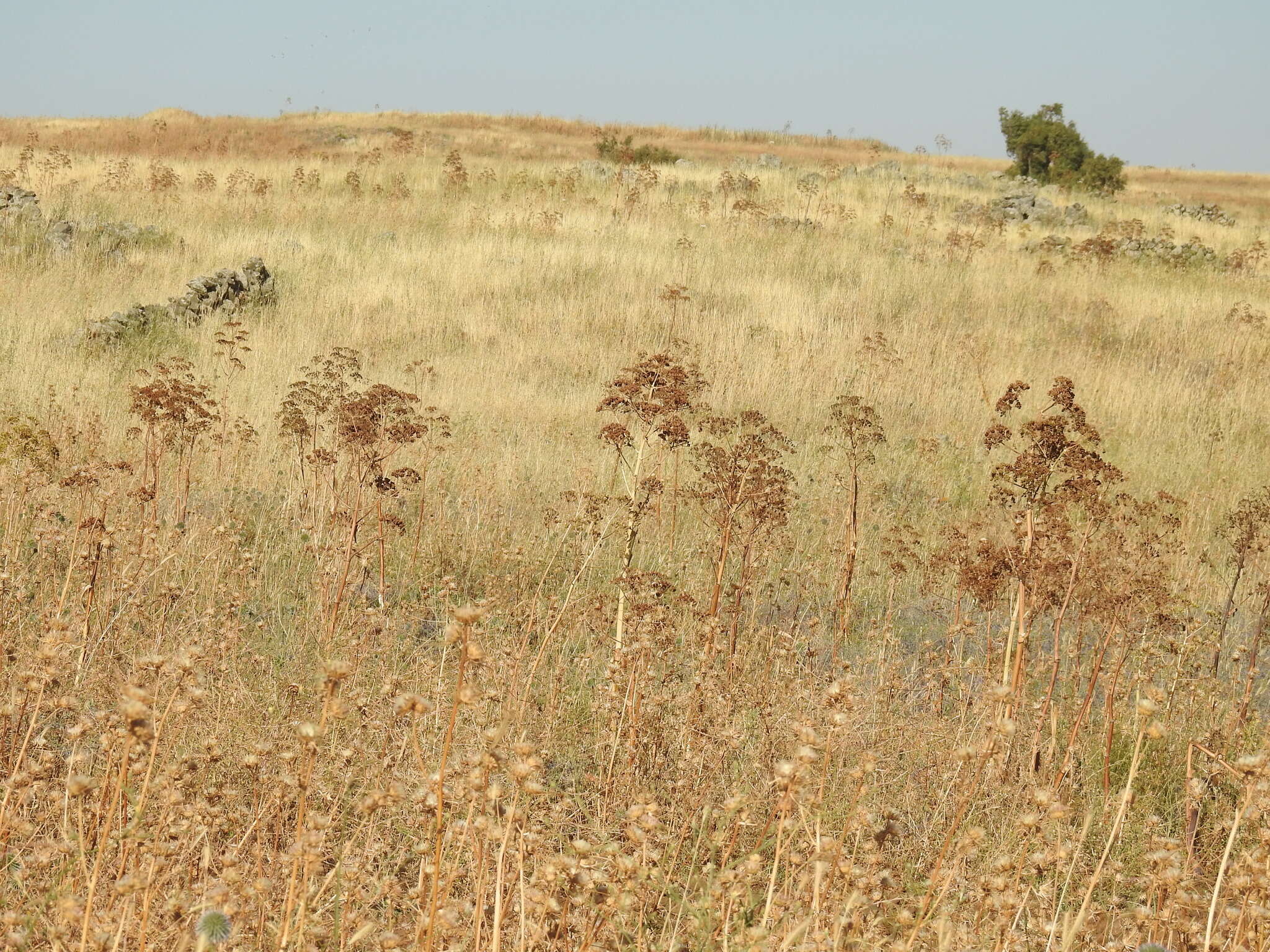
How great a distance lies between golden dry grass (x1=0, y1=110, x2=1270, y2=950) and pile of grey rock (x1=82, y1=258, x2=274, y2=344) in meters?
0.28

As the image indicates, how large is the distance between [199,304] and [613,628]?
835 cm

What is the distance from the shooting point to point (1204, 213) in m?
24.2

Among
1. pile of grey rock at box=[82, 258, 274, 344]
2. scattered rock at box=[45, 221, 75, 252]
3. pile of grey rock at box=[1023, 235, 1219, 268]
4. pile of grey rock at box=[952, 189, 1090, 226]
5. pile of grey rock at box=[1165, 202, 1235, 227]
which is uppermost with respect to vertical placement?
pile of grey rock at box=[1165, 202, 1235, 227]

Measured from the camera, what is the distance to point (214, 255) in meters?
13.4

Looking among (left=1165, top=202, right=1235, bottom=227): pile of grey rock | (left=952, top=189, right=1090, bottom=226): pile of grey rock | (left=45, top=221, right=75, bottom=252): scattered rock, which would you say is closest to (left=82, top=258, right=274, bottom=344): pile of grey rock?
(left=45, top=221, right=75, bottom=252): scattered rock

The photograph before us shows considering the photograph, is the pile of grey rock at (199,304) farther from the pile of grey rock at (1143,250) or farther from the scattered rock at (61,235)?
the pile of grey rock at (1143,250)

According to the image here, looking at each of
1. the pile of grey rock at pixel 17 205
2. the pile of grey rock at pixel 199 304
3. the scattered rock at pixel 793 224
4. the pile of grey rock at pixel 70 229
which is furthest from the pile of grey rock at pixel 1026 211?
the pile of grey rock at pixel 17 205

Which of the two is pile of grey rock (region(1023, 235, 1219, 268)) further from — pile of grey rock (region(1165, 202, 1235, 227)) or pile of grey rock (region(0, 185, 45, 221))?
pile of grey rock (region(0, 185, 45, 221))

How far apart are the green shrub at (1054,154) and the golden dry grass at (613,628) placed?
54.4ft

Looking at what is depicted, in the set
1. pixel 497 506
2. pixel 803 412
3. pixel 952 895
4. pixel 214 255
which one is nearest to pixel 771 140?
pixel 214 255

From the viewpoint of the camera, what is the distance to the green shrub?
92.3 feet

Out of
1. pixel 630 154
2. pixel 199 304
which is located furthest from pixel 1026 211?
pixel 199 304

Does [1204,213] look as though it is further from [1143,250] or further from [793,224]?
[793,224]

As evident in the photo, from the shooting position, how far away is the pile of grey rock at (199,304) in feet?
31.8
